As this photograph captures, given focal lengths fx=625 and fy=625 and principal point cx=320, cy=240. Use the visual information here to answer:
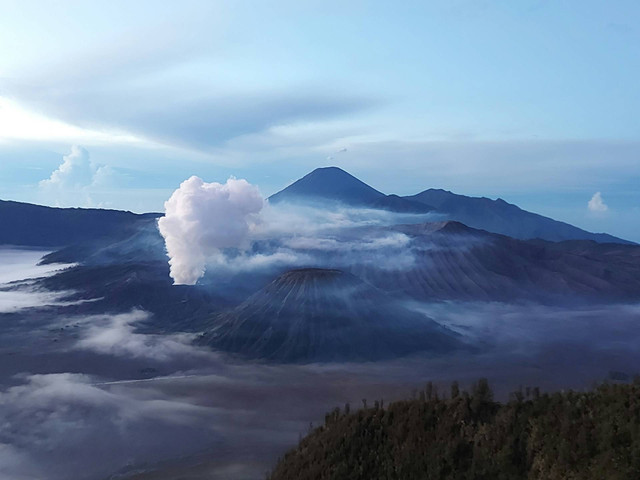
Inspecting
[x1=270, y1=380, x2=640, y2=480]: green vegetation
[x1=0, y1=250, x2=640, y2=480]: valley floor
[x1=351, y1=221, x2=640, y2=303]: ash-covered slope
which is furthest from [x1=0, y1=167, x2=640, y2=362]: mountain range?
[x1=270, y1=380, x2=640, y2=480]: green vegetation

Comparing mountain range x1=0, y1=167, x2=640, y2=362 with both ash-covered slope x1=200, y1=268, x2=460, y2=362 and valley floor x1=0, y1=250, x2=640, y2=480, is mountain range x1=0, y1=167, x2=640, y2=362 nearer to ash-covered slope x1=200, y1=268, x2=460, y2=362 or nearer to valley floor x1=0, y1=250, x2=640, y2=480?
ash-covered slope x1=200, y1=268, x2=460, y2=362

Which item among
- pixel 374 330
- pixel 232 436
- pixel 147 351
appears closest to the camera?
pixel 232 436

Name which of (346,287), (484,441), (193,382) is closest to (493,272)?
(346,287)

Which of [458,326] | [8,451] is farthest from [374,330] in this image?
[8,451]

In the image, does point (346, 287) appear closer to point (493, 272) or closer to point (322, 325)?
point (322, 325)

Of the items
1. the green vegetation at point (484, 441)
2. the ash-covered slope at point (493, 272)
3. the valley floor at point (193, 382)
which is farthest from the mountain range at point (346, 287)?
the green vegetation at point (484, 441)

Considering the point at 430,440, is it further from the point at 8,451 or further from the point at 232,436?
the point at 8,451
